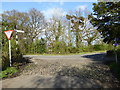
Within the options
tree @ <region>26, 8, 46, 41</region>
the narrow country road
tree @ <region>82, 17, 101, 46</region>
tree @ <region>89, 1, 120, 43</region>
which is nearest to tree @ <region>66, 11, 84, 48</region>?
tree @ <region>82, 17, 101, 46</region>

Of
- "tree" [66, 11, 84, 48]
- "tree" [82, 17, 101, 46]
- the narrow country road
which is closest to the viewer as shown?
the narrow country road

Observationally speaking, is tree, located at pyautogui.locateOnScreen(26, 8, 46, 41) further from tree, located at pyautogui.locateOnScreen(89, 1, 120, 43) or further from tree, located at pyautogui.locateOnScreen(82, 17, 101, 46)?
tree, located at pyautogui.locateOnScreen(89, 1, 120, 43)

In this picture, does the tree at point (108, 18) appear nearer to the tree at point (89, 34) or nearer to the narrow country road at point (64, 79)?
the narrow country road at point (64, 79)

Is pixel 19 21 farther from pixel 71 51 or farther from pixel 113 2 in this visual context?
pixel 113 2

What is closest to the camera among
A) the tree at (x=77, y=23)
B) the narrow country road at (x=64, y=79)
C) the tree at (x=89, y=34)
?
the narrow country road at (x=64, y=79)

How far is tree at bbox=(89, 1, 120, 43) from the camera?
7723mm

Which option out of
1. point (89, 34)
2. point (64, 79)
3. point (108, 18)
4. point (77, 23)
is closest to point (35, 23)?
point (77, 23)

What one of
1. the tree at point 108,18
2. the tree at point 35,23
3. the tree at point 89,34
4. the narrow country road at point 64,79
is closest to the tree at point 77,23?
the tree at point 89,34

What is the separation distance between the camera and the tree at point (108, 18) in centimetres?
772

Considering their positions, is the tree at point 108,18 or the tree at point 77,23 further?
the tree at point 77,23

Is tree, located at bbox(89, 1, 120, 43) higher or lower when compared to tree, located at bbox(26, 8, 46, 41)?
lower

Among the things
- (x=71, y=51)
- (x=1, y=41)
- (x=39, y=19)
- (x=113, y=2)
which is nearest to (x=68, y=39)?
(x=71, y=51)

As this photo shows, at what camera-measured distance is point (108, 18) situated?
8578mm

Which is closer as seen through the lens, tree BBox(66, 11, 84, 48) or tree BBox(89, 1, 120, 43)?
tree BBox(89, 1, 120, 43)
